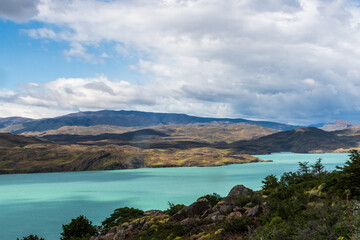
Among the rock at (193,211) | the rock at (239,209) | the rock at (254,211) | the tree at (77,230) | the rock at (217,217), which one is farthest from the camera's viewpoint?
the tree at (77,230)

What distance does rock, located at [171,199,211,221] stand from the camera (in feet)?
94.8

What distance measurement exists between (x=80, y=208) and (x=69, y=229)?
40904 millimetres

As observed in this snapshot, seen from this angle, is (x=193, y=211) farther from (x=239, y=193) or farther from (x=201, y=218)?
(x=239, y=193)

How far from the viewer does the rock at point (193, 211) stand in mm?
28906

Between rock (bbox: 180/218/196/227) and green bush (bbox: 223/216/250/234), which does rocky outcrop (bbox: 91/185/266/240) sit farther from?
green bush (bbox: 223/216/250/234)

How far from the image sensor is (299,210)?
24.5 meters

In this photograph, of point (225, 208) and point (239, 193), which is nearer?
point (225, 208)

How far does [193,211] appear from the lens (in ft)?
97.2

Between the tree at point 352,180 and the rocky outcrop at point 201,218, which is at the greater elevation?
the tree at point 352,180

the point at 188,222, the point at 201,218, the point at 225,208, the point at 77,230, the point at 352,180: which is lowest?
the point at 77,230

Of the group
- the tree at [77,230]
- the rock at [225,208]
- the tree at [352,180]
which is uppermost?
the tree at [352,180]

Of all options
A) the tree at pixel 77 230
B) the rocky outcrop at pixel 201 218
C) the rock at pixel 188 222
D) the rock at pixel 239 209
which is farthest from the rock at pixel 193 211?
the tree at pixel 77 230

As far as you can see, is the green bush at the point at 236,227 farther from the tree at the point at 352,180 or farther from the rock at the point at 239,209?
→ the tree at the point at 352,180

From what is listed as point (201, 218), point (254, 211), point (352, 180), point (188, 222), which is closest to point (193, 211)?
point (201, 218)
